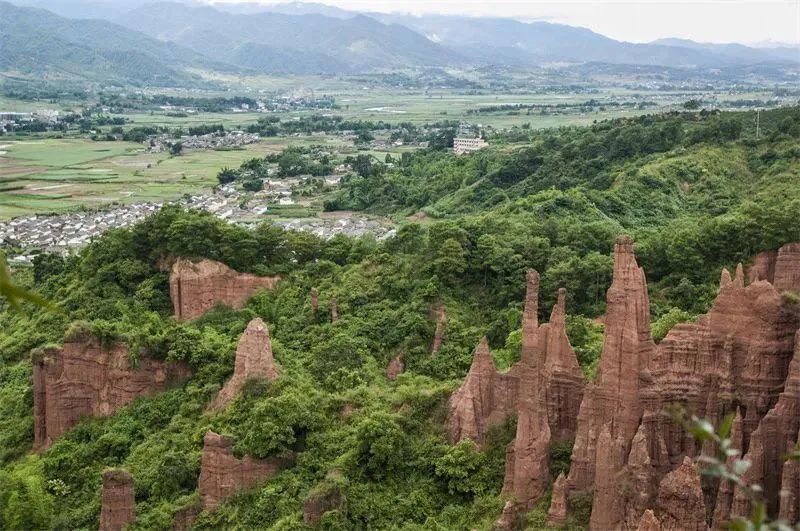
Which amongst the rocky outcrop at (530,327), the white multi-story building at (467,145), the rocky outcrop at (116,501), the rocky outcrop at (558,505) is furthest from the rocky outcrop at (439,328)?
the white multi-story building at (467,145)

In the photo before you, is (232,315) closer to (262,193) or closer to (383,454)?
(383,454)

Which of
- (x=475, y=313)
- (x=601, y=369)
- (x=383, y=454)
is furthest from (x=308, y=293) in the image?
(x=601, y=369)

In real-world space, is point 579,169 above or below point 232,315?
above

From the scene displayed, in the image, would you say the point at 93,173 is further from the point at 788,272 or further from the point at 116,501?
the point at 788,272

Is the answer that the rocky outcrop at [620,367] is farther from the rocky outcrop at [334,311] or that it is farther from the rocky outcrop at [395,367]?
the rocky outcrop at [334,311]

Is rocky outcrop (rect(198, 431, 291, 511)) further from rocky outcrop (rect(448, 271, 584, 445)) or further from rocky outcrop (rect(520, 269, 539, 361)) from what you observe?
rocky outcrop (rect(520, 269, 539, 361))

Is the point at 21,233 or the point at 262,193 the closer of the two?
the point at 21,233
